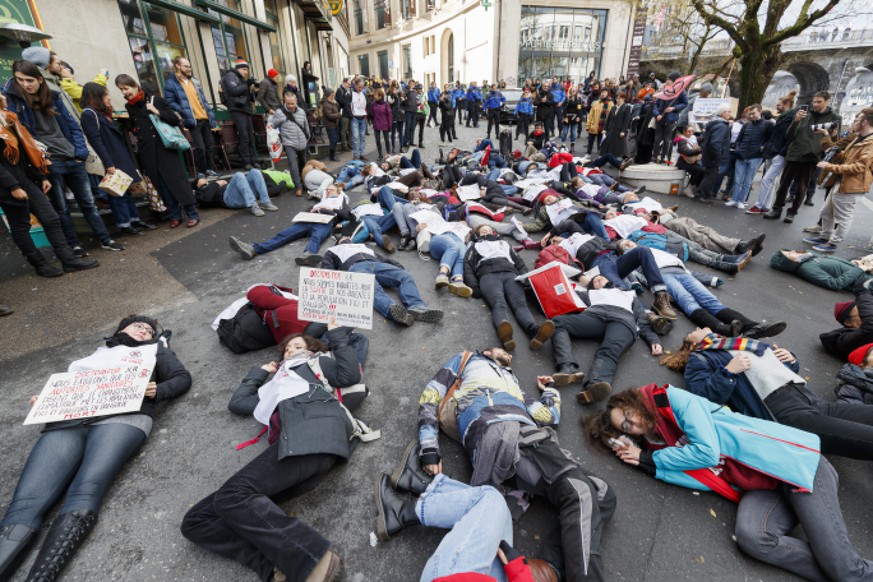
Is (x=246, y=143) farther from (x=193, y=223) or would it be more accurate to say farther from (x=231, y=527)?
(x=231, y=527)

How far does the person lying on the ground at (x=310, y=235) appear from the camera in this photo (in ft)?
18.7

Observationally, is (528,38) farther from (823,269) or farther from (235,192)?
(823,269)

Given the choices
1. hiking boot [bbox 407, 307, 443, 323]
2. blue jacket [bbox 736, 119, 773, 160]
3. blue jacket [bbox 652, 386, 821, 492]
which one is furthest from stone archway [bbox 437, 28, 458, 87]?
blue jacket [bbox 652, 386, 821, 492]

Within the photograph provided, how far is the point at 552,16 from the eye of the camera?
31.3 metres

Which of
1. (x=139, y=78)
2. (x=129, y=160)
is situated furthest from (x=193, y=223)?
(x=139, y=78)

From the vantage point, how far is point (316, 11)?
17.4 meters

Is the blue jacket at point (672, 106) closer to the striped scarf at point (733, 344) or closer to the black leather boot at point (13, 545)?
the striped scarf at point (733, 344)

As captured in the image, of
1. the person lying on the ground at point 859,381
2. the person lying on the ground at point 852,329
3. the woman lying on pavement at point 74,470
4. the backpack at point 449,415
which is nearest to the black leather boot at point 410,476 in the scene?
the backpack at point 449,415

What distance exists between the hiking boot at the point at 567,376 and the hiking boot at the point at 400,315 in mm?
1602

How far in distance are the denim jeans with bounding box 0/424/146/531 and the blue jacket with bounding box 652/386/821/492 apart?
3.36 metres

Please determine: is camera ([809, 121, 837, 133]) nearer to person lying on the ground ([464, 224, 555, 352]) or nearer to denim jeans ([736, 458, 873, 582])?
person lying on the ground ([464, 224, 555, 352])

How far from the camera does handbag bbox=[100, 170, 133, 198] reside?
5615 mm

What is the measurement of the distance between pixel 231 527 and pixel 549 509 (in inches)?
69.6

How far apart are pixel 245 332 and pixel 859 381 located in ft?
16.2
